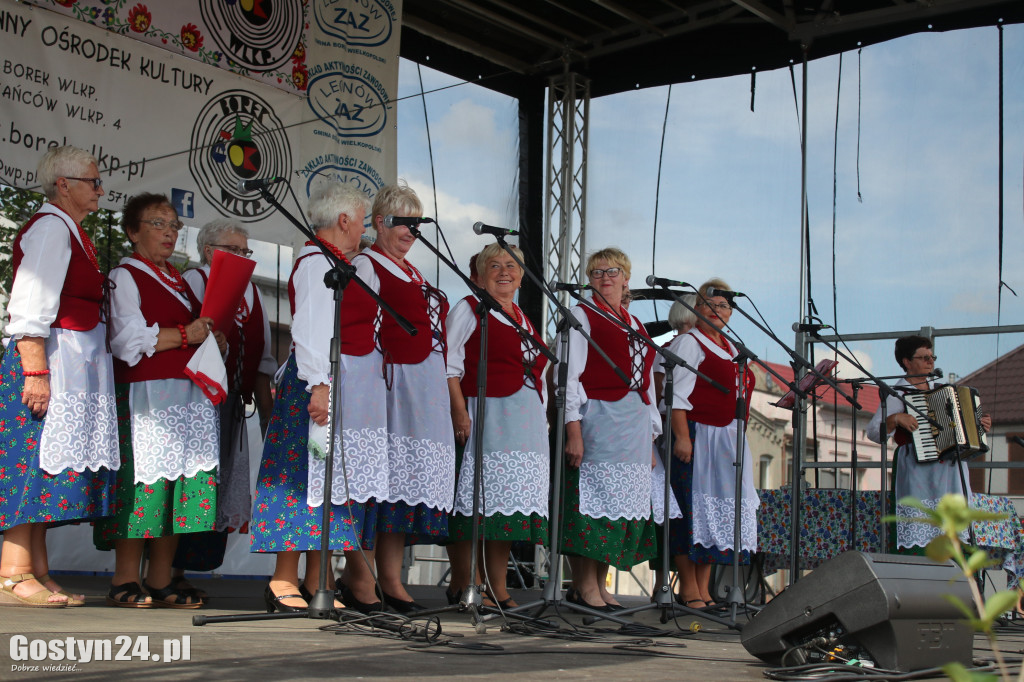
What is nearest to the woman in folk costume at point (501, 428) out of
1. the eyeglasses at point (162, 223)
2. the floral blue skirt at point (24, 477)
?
the eyeglasses at point (162, 223)

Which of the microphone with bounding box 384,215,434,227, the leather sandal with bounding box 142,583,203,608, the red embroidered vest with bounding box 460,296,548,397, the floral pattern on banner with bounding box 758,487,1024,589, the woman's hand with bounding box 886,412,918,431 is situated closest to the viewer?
the microphone with bounding box 384,215,434,227

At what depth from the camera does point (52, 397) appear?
346 centimetres

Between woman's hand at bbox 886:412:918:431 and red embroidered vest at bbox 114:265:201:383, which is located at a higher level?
red embroidered vest at bbox 114:265:201:383

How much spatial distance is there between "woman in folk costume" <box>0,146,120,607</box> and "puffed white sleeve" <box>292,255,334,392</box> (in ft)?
2.36

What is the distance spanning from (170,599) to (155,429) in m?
0.65

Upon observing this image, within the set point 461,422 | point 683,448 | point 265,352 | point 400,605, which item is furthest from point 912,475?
point 265,352

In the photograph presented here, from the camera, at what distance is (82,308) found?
358 centimetres

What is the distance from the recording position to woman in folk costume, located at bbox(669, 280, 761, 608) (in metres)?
4.93

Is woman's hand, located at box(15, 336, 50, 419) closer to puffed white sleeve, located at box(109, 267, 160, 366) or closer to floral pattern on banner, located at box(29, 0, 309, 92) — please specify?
puffed white sleeve, located at box(109, 267, 160, 366)

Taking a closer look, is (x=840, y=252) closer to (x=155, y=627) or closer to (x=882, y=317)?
(x=882, y=317)

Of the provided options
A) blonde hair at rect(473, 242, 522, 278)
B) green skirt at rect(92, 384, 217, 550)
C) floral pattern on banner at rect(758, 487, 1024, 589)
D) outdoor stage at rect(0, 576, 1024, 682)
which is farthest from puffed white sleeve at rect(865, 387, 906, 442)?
green skirt at rect(92, 384, 217, 550)

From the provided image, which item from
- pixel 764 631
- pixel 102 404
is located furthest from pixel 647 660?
pixel 102 404

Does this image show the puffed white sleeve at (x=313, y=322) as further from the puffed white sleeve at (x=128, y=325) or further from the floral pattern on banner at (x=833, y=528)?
the floral pattern on banner at (x=833, y=528)

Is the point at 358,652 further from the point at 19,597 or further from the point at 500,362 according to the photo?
the point at 500,362
